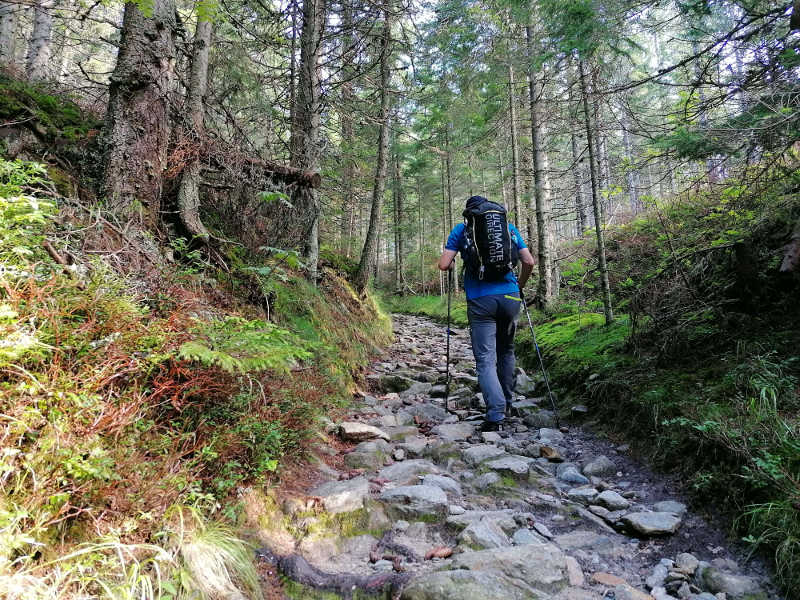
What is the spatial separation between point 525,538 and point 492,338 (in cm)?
285

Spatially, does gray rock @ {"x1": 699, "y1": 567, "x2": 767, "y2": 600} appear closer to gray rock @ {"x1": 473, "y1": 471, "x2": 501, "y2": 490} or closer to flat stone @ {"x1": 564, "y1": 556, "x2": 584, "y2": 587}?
flat stone @ {"x1": 564, "y1": 556, "x2": 584, "y2": 587}

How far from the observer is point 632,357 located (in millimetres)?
5164

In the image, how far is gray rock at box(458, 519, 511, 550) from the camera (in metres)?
2.66

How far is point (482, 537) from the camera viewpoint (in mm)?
2697

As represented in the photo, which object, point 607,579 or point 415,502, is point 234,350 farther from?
point 607,579

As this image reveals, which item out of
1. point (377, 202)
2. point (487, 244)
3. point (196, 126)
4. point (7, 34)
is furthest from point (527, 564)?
point (7, 34)

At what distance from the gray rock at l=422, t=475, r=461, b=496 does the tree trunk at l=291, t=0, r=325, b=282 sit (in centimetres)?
505

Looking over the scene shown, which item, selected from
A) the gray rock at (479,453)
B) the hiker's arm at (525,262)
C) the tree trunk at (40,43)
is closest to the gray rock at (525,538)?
the gray rock at (479,453)

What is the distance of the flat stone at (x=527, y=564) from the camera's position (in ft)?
7.50

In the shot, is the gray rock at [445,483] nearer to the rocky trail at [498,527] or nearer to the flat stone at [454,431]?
the rocky trail at [498,527]

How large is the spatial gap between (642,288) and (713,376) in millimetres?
1616

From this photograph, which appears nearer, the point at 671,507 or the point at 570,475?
the point at 671,507

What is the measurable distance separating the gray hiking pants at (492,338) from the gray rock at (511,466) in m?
1.07

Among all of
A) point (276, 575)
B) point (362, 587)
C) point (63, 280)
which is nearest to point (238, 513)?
point (276, 575)
